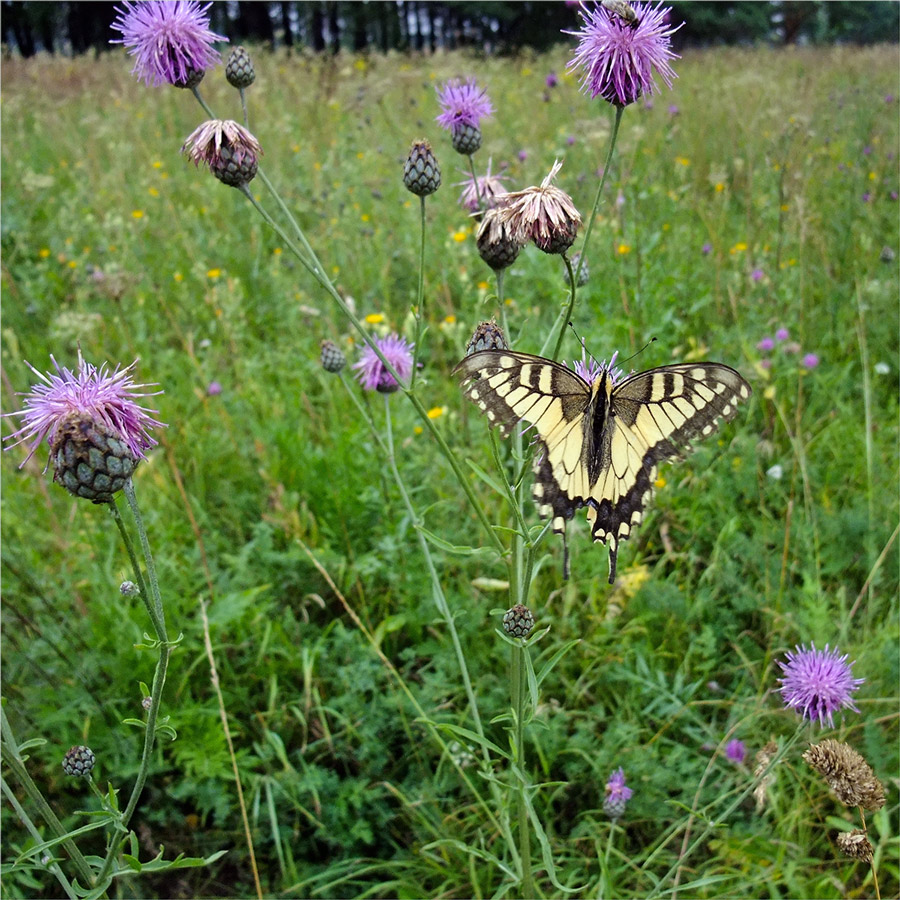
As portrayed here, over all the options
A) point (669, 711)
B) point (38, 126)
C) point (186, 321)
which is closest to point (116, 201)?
point (186, 321)

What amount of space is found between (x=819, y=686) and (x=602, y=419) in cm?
72

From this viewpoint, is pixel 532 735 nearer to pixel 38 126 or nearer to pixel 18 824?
pixel 18 824

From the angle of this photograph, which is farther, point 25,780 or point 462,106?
point 462,106

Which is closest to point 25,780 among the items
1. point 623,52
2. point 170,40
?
point 170,40

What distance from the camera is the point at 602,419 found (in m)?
1.64

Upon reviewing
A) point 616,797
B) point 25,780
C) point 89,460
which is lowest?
point 616,797

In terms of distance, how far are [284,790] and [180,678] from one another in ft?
1.62

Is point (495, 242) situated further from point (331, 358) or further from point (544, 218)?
point (331, 358)

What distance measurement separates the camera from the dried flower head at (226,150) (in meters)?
1.66

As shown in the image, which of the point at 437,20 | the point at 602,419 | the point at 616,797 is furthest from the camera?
the point at 437,20

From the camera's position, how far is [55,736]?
2.14 metres

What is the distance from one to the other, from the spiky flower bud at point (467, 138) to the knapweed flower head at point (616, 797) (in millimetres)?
1746

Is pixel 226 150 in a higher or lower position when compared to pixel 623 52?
lower

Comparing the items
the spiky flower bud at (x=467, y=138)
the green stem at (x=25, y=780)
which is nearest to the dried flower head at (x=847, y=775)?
the green stem at (x=25, y=780)
